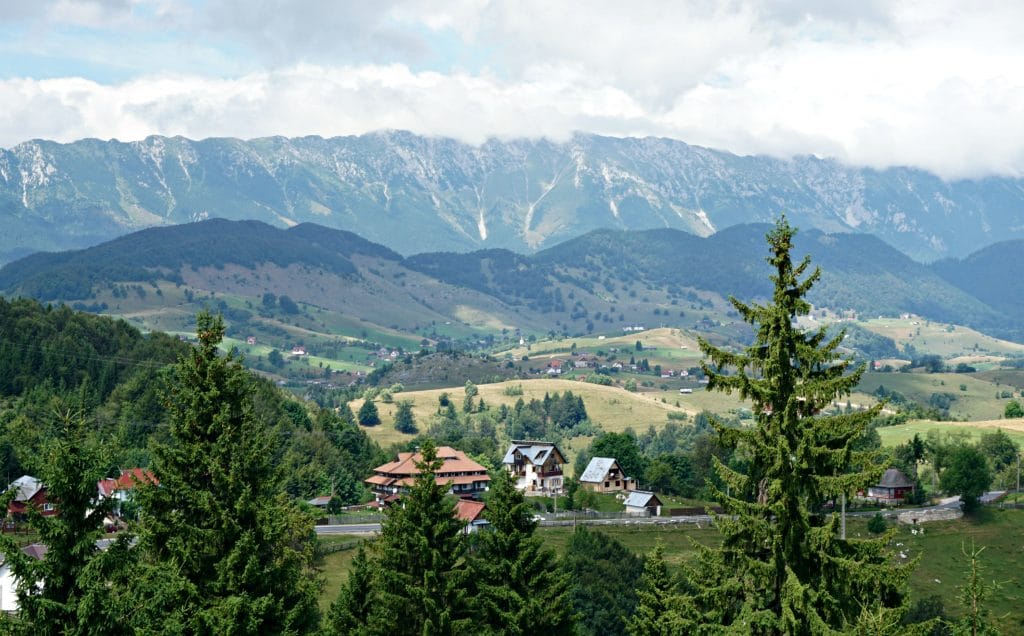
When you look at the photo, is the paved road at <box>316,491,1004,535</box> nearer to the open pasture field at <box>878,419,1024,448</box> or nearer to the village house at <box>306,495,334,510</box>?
the village house at <box>306,495,334,510</box>

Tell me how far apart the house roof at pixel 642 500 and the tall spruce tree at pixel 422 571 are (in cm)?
9074

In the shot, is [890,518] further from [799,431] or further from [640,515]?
[799,431]

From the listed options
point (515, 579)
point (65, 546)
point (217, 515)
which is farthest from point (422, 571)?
point (65, 546)

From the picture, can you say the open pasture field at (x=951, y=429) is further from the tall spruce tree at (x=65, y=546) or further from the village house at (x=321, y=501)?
the tall spruce tree at (x=65, y=546)

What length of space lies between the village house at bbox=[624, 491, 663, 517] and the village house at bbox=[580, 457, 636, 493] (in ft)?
43.5

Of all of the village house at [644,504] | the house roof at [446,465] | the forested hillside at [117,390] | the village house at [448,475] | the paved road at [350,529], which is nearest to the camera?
the paved road at [350,529]

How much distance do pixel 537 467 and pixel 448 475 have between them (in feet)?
67.0

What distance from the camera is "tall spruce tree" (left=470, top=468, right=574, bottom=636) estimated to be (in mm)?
36562

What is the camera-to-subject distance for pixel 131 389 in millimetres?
142250

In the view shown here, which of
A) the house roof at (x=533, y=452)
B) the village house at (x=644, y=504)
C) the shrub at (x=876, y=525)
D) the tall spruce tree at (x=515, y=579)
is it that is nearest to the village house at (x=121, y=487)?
the tall spruce tree at (x=515, y=579)

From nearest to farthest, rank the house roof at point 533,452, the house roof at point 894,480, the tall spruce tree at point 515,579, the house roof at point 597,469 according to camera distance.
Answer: the tall spruce tree at point 515,579 → the house roof at point 894,480 → the house roof at point 597,469 → the house roof at point 533,452

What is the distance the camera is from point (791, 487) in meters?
23.8

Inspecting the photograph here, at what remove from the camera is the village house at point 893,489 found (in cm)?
12612

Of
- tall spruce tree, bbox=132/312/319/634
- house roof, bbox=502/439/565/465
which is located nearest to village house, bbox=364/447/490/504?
house roof, bbox=502/439/565/465
